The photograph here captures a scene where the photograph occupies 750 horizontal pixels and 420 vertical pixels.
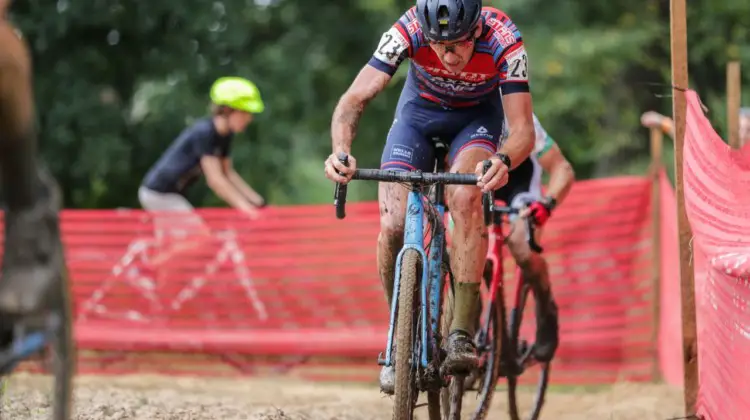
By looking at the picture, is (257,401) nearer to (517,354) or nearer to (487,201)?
(517,354)

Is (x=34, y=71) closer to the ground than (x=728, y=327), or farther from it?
farther from it

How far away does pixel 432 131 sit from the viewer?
591 centimetres

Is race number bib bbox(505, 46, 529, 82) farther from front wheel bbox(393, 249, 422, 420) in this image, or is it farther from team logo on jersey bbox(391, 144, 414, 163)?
front wheel bbox(393, 249, 422, 420)

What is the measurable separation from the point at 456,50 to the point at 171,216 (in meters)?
6.22

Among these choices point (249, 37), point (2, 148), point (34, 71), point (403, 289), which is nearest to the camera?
point (2, 148)

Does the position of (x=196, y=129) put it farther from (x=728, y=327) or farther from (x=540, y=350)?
(x=728, y=327)

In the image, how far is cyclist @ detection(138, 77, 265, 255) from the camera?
1117cm

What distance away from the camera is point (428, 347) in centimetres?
525

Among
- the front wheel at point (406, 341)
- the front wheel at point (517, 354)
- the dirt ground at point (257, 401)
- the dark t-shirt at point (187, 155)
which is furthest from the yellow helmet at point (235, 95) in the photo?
the front wheel at point (406, 341)

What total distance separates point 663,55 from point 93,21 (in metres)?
7.32

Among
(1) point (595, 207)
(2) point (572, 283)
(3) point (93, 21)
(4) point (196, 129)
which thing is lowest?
(2) point (572, 283)

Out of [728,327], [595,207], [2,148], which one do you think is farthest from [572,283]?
[2,148]

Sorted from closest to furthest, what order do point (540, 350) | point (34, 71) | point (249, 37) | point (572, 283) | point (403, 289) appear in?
point (403, 289), point (540, 350), point (572, 283), point (34, 71), point (249, 37)

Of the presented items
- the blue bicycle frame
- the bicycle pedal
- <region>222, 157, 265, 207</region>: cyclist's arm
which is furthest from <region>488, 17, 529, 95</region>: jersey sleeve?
<region>222, 157, 265, 207</region>: cyclist's arm
